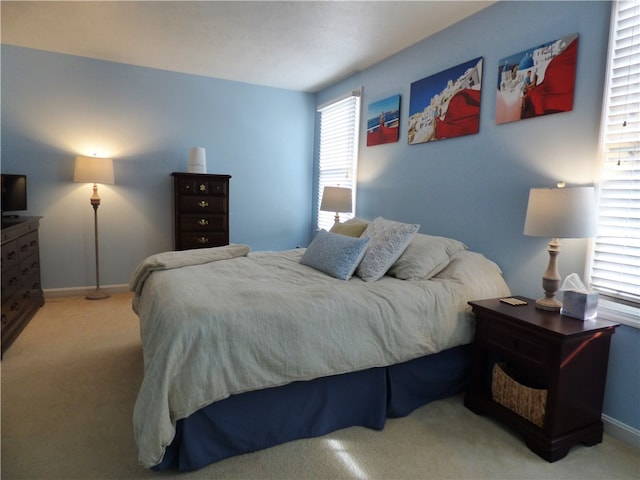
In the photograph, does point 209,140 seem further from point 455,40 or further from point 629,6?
point 629,6

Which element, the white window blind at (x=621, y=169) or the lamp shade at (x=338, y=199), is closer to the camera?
the white window blind at (x=621, y=169)

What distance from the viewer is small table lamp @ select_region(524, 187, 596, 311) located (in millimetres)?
1812

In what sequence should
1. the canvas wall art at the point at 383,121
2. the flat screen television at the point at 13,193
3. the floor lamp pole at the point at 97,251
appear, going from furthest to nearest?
the floor lamp pole at the point at 97,251
the canvas wall art at the point at 383,121
the flat screen television at the point at 13,193

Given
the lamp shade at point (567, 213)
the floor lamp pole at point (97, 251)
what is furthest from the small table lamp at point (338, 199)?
the floor lamp pole at point (97, 251)

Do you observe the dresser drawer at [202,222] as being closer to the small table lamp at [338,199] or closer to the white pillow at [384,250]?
the small table lamp at [338,199]

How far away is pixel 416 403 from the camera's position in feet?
6.99

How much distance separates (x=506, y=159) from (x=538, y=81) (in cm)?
49

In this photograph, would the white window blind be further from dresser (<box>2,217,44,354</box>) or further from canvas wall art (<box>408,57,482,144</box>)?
dresser (<box>2,217,44,354</box>)

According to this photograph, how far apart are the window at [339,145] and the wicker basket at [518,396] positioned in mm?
2346

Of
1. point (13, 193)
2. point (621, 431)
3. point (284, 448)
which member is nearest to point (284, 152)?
point (13, 193)

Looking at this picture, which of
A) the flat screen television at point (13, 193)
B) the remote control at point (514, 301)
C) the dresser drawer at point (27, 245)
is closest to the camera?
the remote control at point (514, 301)

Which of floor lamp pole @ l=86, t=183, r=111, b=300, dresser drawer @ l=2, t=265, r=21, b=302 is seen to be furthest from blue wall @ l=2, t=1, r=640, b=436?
dresser drawer @ l=2, t=265, r=21, b=302

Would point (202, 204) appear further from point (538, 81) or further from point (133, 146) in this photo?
point (538, 81)

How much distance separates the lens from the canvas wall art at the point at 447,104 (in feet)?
8.95
